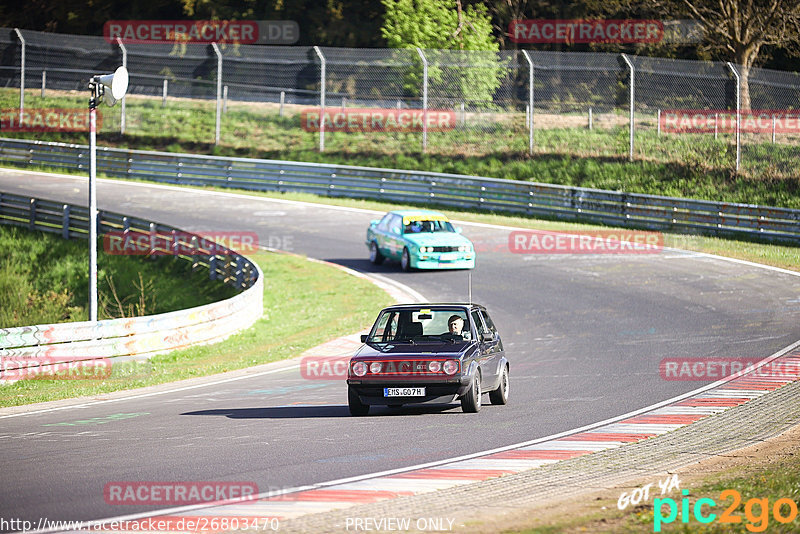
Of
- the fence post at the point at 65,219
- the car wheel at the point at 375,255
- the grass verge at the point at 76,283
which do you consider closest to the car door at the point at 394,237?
the car wheel at the point at 375,255

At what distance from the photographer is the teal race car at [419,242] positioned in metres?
25.2

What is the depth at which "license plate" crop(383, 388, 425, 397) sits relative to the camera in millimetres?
11930

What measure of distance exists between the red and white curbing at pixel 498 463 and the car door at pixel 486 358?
1672 mm

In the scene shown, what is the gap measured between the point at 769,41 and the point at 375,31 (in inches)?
1018

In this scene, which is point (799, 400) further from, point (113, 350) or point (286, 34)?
point (286, 34)

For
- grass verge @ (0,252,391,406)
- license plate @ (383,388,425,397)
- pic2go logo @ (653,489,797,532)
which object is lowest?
grass verge @ (0,252,391,406)

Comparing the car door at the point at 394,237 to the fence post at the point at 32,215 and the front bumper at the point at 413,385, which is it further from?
the front bumper at the point at 413,385

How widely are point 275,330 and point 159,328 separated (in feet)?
11.1

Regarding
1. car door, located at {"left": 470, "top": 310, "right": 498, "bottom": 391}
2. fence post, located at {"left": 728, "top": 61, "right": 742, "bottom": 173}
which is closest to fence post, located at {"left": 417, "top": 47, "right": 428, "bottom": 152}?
fence post, located at {"left": 728, "top": 61, "right": 742, "bottom": 173}

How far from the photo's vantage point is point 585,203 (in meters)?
32.6

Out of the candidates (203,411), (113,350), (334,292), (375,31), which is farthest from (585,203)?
(375,31)

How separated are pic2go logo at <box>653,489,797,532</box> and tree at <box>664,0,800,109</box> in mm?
36150

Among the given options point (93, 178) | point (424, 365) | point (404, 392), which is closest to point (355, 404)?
point (404, 392)

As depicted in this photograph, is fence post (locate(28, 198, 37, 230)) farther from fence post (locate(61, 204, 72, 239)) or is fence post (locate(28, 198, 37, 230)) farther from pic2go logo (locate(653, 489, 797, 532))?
pic2go logo (locate(653, 489, 797, 532))
